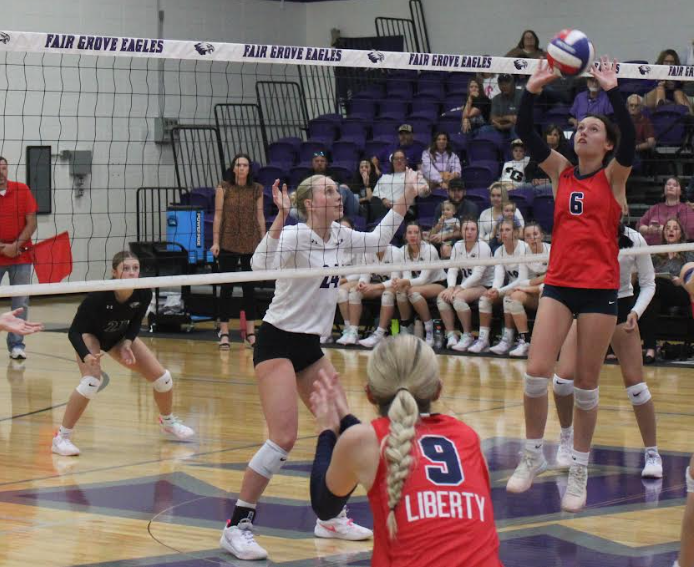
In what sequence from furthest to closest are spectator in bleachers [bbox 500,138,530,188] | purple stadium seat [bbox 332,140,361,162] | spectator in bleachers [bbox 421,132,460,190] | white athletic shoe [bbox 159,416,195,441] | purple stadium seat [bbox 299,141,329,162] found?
purple stadium seat [bbox 299,141,329,162] → purple stadium seat [bbox 332,140,361,162] → spectator in bleachers [bbox 421,132,460,190] → spectator in bleachers [bbox 500,138,530,188] → white athletic shoe [bbox 159,416,195,441]

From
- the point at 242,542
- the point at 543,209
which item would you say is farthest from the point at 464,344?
the point at 242,542

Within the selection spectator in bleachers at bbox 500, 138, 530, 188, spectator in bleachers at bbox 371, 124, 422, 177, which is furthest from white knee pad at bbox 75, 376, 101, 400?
spectator in bleachers at bbox 371, 124, 422, 177

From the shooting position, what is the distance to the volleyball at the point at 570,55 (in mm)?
5703

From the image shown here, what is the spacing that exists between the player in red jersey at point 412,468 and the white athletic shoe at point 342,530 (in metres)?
2.24

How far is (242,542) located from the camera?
4.98 metres

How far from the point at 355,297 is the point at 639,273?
219 inches

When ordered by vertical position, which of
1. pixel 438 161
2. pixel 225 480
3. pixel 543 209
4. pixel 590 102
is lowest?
pixel 225 480

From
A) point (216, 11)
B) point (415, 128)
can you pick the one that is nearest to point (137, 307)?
point (415, 128)

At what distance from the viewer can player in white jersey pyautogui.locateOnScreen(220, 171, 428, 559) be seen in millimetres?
5043

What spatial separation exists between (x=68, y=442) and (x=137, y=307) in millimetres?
898

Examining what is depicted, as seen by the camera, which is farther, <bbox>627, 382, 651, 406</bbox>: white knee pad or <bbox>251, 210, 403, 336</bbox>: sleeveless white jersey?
<bbox>627, 382, 651, 406</bbox>: white knee pad

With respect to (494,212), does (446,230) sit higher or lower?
lower

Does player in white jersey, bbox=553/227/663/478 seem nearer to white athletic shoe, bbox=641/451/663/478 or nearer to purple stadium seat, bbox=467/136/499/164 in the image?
white athletic shoe, bbox=641/451/663/478

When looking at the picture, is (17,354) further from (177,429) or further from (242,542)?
(242,542)
